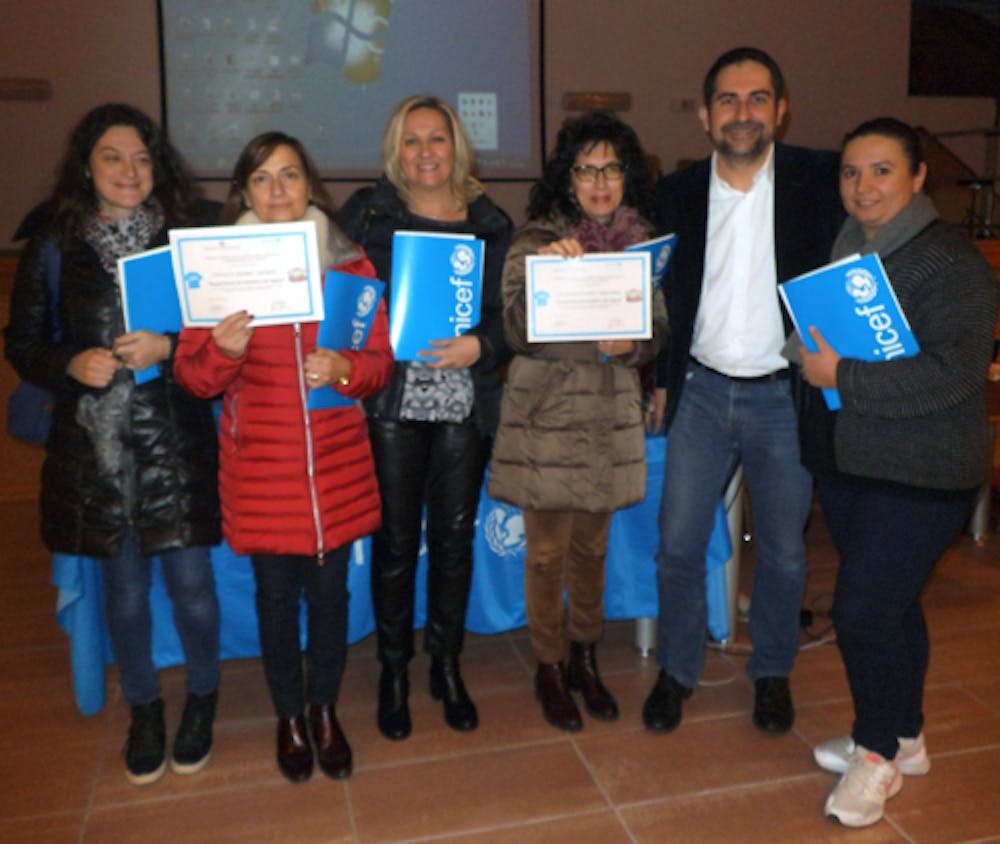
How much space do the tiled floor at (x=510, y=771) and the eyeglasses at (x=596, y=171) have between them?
4.56ft

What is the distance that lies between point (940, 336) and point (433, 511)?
47.6 inches

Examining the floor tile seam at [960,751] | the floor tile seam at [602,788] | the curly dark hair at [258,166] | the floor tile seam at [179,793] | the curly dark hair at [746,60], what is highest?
the curly dark hair at [746,60]

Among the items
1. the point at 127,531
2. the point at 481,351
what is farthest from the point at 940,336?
the point at 127,531

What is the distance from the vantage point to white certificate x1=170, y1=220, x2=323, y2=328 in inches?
69.3

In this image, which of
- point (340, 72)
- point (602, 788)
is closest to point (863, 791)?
point (602, 788)

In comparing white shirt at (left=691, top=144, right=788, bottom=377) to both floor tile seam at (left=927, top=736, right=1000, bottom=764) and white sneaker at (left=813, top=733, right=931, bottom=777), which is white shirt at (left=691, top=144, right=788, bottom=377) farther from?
floor tile seam at (left=927, top=736, right=1000, bottom=764)

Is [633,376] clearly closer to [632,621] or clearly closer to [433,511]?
[433,511]

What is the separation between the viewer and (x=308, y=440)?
190 cm

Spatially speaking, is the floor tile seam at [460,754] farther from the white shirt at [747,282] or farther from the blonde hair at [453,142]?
the blonde hair at [453,142]

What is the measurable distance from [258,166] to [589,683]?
1.54 metres

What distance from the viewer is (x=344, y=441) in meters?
1.97

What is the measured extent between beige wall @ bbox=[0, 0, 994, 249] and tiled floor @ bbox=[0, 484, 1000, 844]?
4731 millimetres

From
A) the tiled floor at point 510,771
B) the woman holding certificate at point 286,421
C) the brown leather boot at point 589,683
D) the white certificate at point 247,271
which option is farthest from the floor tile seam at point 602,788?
the white certificate at point 247,271

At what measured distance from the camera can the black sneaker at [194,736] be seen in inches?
83.7
